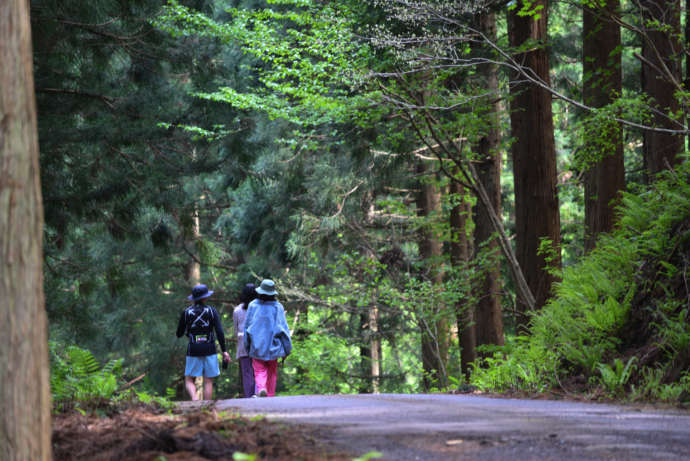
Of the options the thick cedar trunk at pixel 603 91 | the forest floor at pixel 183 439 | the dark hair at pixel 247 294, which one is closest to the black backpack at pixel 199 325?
the dark hair at pixel 247 294

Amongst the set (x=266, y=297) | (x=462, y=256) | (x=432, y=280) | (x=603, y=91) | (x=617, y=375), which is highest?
(x=603, y=91)

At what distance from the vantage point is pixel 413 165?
22.9 metres

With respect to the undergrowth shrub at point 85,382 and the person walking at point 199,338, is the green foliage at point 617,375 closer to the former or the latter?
the undergrowth shrub at point 85,382

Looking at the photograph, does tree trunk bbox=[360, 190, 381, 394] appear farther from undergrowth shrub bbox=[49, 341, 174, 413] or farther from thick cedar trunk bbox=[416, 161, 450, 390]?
undergrowth shrub bbox=[49, 341, 174, 413]

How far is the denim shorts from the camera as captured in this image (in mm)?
11375

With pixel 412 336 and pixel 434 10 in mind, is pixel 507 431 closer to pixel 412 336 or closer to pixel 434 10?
pixel 434 10

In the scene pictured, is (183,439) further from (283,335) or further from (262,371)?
(262,371)

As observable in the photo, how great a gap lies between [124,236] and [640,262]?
11.8 metres

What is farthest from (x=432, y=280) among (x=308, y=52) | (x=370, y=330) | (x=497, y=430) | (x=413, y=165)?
(x=497, y=430)

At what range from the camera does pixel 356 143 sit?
59.0ft

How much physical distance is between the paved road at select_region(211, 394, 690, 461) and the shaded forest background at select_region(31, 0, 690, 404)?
156cm

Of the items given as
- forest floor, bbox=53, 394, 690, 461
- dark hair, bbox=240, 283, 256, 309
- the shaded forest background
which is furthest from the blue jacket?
forest floor, bbox=53, 394, 690, 461

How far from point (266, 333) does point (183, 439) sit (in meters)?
6.95

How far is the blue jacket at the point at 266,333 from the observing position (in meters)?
11.2
